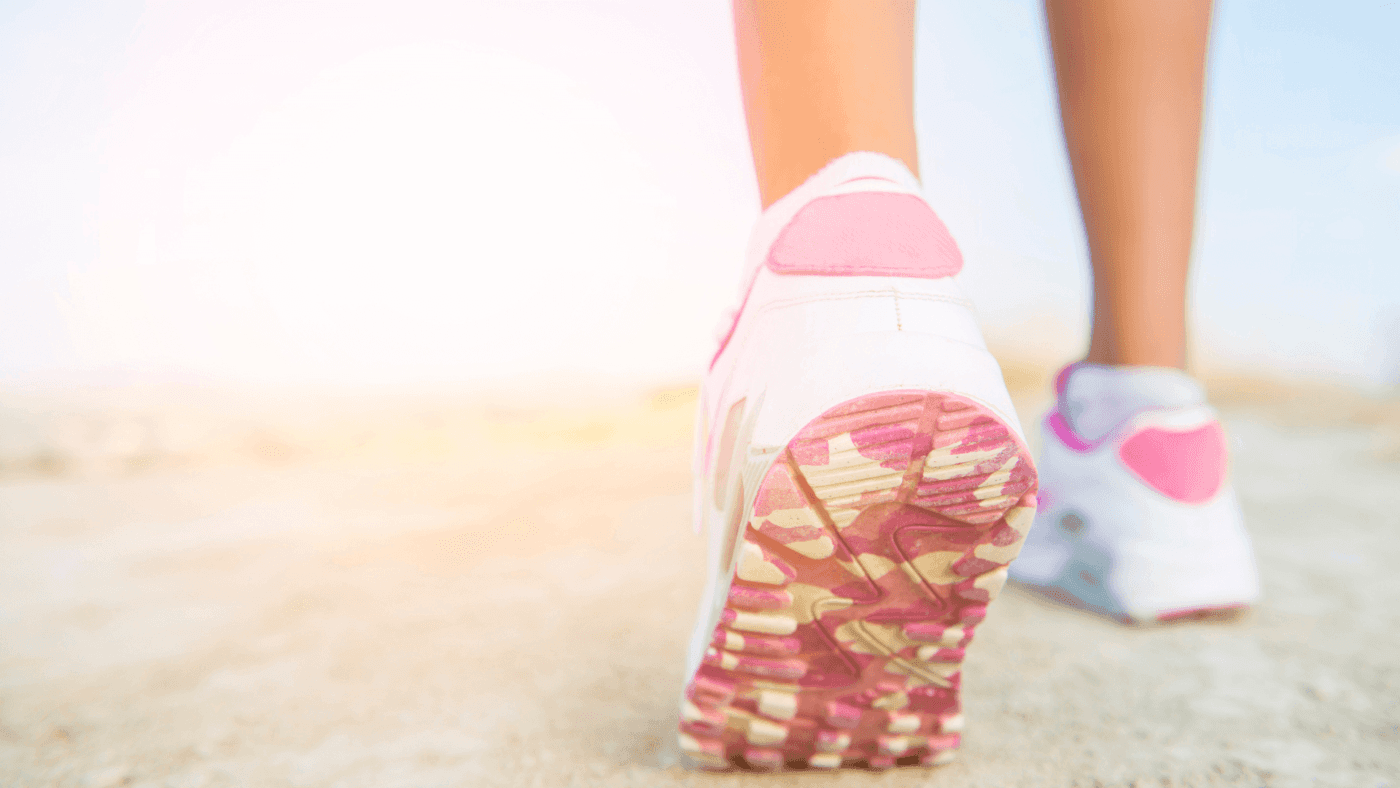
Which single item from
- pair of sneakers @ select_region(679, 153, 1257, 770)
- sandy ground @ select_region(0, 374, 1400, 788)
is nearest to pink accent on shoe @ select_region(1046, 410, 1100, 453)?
sandy ground @ select_region(0, 374, 1400, 788)

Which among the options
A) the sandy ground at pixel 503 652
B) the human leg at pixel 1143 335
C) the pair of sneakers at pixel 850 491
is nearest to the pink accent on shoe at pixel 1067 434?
the human leg at pixel 1143 335

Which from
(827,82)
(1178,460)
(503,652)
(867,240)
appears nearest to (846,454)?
(867,240)

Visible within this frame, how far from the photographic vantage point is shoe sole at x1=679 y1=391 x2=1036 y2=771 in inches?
17.3

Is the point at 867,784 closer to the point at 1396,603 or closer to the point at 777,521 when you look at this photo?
the point at 777,521

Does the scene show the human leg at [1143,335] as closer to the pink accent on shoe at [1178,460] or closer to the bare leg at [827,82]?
the pink accent on shoe at [1178,460]

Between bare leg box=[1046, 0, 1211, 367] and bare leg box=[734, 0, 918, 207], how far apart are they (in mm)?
443

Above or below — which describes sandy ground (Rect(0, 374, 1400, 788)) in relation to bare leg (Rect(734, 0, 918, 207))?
below

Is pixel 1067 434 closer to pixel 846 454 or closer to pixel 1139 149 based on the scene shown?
pixel 1139 149

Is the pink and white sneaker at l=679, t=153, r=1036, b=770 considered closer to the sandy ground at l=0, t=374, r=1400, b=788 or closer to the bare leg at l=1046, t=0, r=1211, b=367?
the sandy ground at l=0, t=374, r=1400, b=788

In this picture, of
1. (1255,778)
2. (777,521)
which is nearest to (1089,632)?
(1255,778)

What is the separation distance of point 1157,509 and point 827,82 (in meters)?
0.62

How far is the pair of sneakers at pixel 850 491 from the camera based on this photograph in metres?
0.44

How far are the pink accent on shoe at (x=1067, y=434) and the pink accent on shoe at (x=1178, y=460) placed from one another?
0.18 ft

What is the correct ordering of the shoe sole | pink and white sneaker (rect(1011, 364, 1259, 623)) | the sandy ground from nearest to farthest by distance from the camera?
the shoe sole, the sandy ground, pink and white sneaker (rect(1011, 364, 1259, 623))
